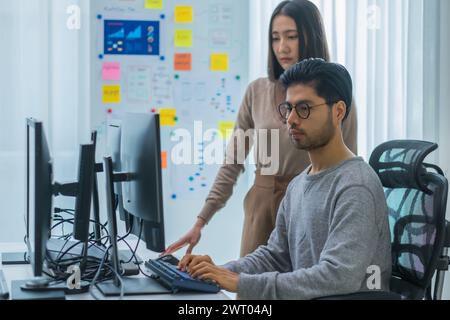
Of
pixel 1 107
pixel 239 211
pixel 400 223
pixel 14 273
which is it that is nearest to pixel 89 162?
pixel 14 273

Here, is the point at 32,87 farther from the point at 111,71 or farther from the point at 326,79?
the point at 326,79

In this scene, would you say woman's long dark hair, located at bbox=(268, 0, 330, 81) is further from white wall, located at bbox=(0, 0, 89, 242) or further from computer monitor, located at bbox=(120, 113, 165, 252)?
white wall, located at bbox=(0, 0, 89, 242)

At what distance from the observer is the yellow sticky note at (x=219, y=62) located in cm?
362

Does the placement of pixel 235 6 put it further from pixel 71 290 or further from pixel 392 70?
pixel 71 290

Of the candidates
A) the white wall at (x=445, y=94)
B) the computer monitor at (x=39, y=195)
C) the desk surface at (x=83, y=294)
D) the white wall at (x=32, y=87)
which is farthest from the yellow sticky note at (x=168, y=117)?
the computer monitor at (x=39, y=195)

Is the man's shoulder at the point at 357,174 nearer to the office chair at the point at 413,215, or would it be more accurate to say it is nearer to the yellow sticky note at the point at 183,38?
the office chair at the point at 413,215

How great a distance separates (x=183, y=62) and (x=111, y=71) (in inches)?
15.3

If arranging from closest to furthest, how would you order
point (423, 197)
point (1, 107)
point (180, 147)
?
point (423, 197) → point (1, 107) → point (180, 147)

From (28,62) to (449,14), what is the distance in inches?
86.0

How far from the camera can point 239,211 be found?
372 centimetres

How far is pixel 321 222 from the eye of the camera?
1791 mm

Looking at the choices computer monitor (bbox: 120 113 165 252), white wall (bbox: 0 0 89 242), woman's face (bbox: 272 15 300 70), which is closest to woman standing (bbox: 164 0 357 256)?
woman's face (bbox: 272 15 300 70)

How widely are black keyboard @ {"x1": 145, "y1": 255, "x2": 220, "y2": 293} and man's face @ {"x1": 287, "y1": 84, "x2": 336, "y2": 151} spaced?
1.49 ft

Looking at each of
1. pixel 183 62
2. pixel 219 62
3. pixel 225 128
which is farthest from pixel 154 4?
pixel 225 128
